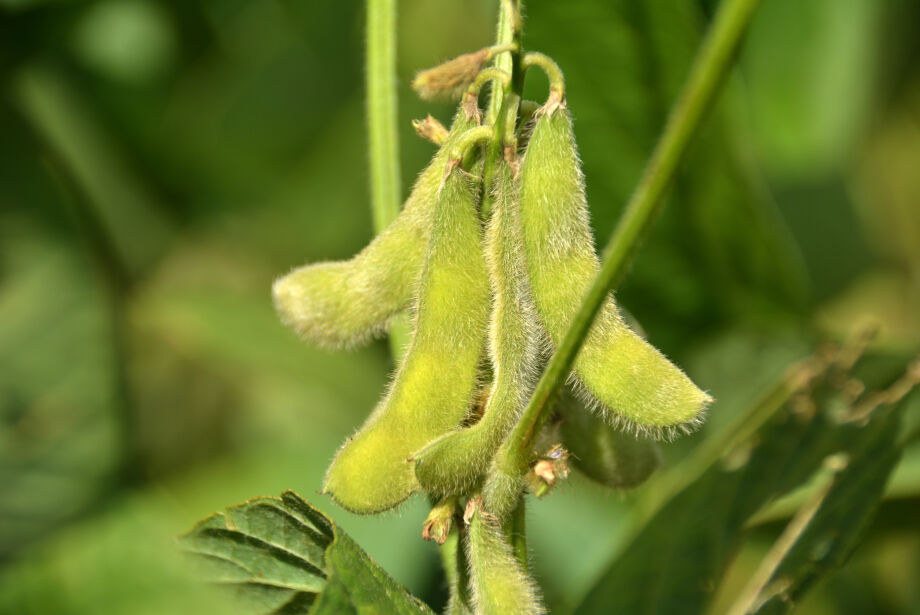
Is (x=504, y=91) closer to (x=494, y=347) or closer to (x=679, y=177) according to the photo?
→ (x=494, y=347)

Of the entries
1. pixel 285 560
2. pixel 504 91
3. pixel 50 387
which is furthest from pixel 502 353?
pixel 50 387

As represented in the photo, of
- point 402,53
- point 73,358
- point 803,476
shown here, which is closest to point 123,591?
point 803,476

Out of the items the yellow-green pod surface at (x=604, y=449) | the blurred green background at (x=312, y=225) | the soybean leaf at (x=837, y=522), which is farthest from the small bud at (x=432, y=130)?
the soybean leaf at (x=837, y=522)

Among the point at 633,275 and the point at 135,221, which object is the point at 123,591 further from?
the point at 135,221

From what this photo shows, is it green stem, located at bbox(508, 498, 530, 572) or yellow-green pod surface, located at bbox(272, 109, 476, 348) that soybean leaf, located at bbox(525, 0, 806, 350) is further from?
green stem, located at bbox(508, 498, 530, 572)

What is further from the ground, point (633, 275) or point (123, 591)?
point (633, 275)

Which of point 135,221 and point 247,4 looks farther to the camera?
point 135,221

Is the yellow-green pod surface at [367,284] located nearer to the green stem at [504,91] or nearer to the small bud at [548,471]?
the green stem at [504,91]

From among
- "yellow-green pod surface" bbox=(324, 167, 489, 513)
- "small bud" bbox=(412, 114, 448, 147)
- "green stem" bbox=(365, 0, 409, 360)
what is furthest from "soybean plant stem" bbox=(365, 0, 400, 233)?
"yellow-green pod surface" bbox=(324, 167, 489, 513)
